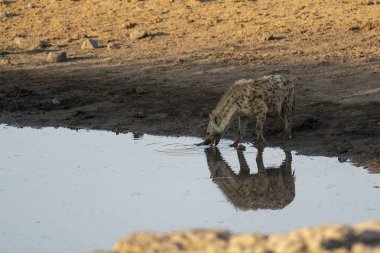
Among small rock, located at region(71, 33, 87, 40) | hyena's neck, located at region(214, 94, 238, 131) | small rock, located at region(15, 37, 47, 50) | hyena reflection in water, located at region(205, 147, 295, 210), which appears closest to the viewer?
hyena reflection in water, located at region(205, 147, 295, 210)

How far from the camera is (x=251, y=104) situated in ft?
49.6

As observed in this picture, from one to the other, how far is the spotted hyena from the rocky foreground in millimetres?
8116

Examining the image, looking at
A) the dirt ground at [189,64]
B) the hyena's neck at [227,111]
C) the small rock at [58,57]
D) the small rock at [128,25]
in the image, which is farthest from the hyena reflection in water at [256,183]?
the small rock at [128,25]

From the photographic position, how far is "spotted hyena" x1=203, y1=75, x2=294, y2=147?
1509cm

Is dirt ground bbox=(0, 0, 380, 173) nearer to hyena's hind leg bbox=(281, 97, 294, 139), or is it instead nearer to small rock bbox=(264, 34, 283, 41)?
small rock bbox=(264, 34, 283, 41)

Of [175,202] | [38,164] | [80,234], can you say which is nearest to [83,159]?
[38,164]

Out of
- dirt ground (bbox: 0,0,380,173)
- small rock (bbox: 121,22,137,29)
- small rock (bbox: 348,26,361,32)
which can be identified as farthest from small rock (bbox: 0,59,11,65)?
small rock (bbox: 348,26,361,32)

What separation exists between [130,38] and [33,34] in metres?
2.67

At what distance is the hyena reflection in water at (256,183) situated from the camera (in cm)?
1209

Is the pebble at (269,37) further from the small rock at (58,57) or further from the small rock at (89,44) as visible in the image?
the small rock at (58,57)

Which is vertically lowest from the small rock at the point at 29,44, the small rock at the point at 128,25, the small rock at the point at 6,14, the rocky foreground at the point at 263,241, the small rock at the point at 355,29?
the rocky foreground at the point at 263,241

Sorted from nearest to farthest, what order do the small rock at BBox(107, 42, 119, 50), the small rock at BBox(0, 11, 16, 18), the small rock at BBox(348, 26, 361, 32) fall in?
1. the small rock at BBox(348, 26, 361, 32)
2. the small rock at BBox(107, 42, 119, 50)
3. the small rock at BBox(0, 11, 16, 18)

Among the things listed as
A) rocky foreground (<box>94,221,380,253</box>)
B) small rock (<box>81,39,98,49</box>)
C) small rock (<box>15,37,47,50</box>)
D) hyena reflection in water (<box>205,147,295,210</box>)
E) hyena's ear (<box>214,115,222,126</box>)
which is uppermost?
small rock (<box>15,37,47,50</box>)

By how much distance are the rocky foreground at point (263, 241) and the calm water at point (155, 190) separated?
3.41 metres
